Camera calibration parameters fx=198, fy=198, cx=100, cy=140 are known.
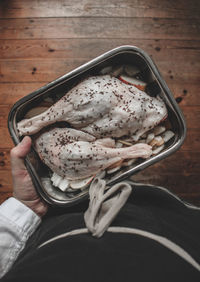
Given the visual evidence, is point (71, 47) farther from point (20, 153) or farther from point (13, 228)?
point (13, 228)

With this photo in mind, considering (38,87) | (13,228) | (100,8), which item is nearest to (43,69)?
(38,87)

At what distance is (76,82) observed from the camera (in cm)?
80

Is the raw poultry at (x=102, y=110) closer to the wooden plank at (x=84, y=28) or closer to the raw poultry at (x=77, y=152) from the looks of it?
the raw poultry at (x=77, y=152)

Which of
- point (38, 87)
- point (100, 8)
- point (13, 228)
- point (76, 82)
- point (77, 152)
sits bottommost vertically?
point (13, 228)

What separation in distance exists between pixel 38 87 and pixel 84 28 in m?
0.40

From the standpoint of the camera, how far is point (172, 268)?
430 mm

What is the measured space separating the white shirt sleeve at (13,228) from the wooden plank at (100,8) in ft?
3.20

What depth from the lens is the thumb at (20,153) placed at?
72 centimetres

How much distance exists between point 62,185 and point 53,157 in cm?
12

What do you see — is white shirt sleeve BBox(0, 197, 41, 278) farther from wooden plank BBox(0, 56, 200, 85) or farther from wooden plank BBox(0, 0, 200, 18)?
wooden plank BBox(0, 0, 200, 18)

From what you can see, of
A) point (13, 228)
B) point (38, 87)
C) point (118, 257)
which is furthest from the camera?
point (38, 87)

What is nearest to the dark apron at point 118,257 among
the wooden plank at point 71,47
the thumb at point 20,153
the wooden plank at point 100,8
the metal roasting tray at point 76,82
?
the metal roasting tray at point 76,82

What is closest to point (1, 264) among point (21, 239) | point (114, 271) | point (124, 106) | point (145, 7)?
point (21, 239)

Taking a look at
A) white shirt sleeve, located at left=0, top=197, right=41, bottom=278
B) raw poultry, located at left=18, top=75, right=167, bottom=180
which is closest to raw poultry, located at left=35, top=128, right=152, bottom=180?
raw poultry, located at left=18, top=75, right=167, bottom=180
